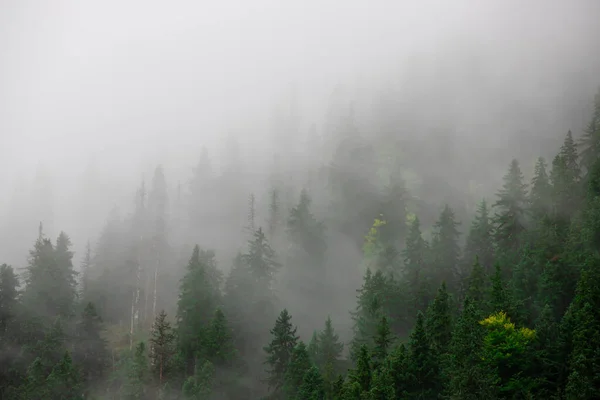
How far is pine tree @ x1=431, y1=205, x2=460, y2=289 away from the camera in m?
60.5

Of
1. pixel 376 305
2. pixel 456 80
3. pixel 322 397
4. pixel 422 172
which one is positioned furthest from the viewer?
pixel 456 80

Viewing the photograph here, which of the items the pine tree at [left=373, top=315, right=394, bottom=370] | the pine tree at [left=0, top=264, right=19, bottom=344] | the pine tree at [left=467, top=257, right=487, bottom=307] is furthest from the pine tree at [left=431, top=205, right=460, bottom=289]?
the pine tree at [left=0, top=264, right=19, bottom=344]

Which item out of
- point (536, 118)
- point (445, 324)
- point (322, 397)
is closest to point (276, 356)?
point (322, 397)

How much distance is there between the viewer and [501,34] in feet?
563

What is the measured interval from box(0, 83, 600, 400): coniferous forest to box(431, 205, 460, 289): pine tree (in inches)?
8.3

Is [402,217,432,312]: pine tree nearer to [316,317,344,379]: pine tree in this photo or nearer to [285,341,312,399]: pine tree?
[316,317,344,379]: pine tree

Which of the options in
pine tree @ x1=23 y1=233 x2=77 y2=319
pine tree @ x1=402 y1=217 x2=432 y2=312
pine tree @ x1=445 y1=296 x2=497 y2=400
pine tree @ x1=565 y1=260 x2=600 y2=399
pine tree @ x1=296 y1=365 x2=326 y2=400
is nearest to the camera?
pine tree @ x1=565 y1=260 x2=600 y2=399

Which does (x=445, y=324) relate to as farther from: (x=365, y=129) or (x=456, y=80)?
(x=456, y=80)

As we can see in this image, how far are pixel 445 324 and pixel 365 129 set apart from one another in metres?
78.5

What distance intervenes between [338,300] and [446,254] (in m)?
23.4

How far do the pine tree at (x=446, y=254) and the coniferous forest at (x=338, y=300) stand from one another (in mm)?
212

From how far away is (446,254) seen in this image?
206 feet

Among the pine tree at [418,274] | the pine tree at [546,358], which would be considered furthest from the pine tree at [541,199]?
the pine tree at [546,358]

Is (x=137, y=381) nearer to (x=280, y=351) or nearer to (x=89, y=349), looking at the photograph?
(x=89, y=349)
